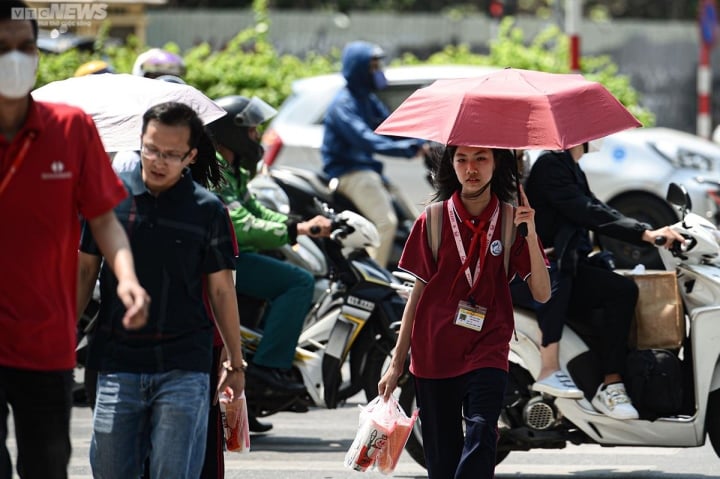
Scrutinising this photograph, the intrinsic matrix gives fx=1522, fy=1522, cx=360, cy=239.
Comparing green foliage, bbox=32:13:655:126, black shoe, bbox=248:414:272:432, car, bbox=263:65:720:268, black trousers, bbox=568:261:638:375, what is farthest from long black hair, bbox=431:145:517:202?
green foliage, bbox=32:13:655:126

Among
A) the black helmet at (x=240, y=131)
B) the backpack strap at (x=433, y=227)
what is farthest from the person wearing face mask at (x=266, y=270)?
the backpack strap at (x=433, y=227)

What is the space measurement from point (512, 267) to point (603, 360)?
1476 millimetres

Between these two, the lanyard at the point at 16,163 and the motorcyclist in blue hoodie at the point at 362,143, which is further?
the motorcyclist in blue hoodie at the point at 362,143

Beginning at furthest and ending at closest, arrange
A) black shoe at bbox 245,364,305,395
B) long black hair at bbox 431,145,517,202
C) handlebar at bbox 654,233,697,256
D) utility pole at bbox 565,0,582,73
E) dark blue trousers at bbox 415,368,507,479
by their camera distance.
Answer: utility pole at bbox 565,0,582,73
black shoe at bbox 245,364,305,395
handlebar at bbox 654,233,697,256
long black hair at bbox 431,145,517,202
dark blue trousers at bbox 415,368,507,479

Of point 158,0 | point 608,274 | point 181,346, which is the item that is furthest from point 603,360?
point 158,0

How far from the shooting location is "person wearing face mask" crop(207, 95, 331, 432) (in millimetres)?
7176

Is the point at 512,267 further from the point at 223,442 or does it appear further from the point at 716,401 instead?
the point at 716,401

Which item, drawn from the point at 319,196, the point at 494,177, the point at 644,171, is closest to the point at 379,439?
the point at 494,177

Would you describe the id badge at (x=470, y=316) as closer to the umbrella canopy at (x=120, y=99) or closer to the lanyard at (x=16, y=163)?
the umbrella canopy at (x=120, y=99)

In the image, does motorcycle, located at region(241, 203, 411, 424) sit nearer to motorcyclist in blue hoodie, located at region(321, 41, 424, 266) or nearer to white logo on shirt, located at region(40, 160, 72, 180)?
white logo on shirt, located at region(40, 160, 72, 180)

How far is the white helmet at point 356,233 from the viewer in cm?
739

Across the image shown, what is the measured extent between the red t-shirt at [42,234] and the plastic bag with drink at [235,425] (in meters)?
1.16

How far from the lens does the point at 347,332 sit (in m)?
7.55

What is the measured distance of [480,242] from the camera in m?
5.39
